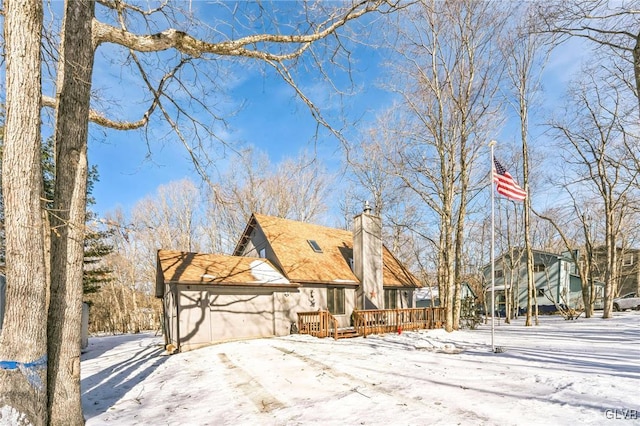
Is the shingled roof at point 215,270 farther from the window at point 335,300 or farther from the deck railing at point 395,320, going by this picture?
the deck railing at point 395,320

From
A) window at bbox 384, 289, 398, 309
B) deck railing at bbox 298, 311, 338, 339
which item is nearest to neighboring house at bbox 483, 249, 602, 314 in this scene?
window at bbox 384, 289, 398, 309

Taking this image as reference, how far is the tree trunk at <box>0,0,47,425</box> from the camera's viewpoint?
11.4 ft

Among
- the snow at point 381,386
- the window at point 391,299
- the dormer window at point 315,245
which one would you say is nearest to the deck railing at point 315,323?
the snow at point 381,386

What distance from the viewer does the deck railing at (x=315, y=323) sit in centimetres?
1326

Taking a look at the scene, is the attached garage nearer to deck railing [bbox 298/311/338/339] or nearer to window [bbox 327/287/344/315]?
deck railing [bbox 298/311/338/339]

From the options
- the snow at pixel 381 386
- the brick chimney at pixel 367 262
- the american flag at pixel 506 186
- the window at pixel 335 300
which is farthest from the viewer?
the brick chimney at pixel 367 262

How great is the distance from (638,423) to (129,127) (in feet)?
29.7

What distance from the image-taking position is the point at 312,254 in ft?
54.0

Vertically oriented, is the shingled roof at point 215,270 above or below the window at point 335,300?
above

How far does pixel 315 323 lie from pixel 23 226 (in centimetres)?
1133

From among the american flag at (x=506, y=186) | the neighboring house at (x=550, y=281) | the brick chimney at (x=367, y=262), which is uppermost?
the american flag at (x=506, y=186)

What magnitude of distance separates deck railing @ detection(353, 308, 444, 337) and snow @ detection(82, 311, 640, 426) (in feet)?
12.7

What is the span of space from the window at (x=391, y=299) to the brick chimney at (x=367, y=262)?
116 cm

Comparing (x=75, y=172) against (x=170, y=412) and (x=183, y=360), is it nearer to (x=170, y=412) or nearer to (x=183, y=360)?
(x=170, y=412)
